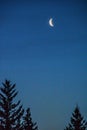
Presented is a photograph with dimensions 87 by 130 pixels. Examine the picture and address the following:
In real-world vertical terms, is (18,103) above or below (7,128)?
above

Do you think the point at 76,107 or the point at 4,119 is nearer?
the point at 4,119

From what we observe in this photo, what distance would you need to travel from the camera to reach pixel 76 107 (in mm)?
51250

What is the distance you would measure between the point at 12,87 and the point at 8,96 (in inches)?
49.7

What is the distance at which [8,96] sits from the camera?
39.4 meters

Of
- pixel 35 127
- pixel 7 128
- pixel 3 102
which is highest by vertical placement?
pixel 35 127

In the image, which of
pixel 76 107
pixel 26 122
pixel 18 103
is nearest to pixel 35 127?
pixel 26 122

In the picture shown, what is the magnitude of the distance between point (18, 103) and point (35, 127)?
42.8 ft

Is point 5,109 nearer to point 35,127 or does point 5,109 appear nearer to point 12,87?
point 12,87

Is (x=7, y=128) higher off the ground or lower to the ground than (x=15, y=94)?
lower

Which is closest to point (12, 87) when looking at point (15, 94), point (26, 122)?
point (15, 94)

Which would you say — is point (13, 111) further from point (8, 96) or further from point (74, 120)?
point (74, 120)

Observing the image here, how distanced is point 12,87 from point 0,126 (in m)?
4.60

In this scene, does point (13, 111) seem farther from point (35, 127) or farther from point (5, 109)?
point (35, 127)

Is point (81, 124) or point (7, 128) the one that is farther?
point (81, 124)
